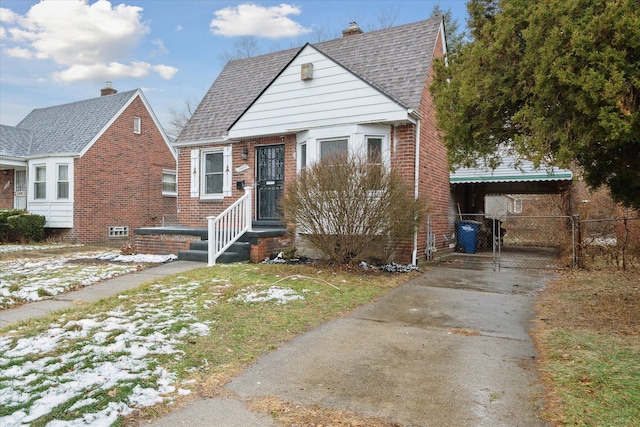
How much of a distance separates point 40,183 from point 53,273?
1136 cm

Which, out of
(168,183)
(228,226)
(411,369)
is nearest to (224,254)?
(228,226)

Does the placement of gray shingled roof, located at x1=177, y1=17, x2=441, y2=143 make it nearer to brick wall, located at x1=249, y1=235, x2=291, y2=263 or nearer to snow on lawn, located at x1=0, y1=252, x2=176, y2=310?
brick wall, located at x1=249, y1=235, x2=291, y2=263

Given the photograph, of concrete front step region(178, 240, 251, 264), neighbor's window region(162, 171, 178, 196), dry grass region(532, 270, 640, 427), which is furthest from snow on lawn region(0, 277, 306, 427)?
neighbor's window region(162, 171, 178, 196)

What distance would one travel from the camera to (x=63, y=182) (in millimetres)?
16781

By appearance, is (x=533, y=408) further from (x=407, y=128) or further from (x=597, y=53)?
(x=407, y=128)

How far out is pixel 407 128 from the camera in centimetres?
941

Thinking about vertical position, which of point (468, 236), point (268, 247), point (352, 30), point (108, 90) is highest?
point (108, 90)

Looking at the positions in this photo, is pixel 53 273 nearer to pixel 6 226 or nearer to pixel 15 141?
pixel 6 226

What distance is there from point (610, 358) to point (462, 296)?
9.17ft

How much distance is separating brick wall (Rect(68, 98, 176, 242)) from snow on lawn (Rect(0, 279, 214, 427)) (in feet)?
44.7

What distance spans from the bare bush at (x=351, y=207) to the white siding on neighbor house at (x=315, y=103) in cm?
207

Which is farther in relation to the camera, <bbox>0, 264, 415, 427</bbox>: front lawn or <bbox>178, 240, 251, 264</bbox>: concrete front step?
<bbox>178, 240, 251, 264</bbox>: concrete front step

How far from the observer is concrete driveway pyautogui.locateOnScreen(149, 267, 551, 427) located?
2.81 m

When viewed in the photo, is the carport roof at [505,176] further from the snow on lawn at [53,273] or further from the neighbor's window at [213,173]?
the snow on lawn at [53,273]
